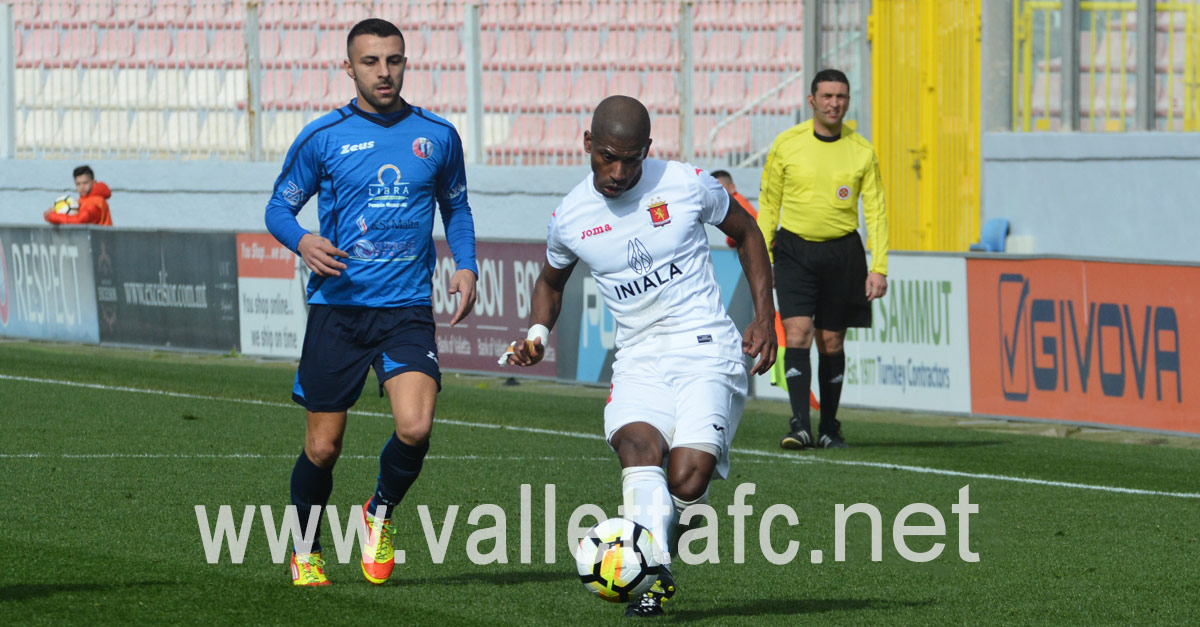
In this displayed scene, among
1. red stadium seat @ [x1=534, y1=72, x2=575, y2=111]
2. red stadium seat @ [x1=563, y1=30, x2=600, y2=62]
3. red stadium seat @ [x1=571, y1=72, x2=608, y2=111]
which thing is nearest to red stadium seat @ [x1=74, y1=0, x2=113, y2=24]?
red stadium seat @ [x1=534, y1=72, x2=575, y2=111]

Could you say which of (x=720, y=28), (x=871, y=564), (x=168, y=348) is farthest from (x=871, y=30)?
(x=871, y=564)

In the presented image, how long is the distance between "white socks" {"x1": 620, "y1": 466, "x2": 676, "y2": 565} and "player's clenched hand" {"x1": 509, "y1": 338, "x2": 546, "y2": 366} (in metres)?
0.55

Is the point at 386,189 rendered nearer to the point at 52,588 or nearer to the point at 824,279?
the point at 52,588

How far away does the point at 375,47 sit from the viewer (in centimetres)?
635

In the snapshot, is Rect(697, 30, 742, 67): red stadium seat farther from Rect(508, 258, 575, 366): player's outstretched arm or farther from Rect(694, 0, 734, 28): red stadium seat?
Rect(508, 258, 575, 366): player's outstretched arm

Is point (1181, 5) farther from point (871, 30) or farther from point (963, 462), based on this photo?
point (963, 462)

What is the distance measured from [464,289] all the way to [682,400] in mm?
1014

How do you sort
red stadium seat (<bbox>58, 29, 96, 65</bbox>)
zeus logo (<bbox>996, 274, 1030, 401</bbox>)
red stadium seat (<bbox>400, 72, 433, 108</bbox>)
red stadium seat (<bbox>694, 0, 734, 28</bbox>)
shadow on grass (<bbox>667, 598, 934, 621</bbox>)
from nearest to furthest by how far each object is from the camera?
1. shadow on grass (<bbox>667, 598, 934, 621</bbox>)
2. zeus logo (<bbox>996, 274, 1030, 401</bbox>)
3. red stadium seat (<bbox>694, 0, 734, 28</bbox>)
4. red stadium seat (<bbox>400, 72, 433, 108</bbox>)
5. red stadium seat (<bbox>58, 29, 96, 65</bbox>)

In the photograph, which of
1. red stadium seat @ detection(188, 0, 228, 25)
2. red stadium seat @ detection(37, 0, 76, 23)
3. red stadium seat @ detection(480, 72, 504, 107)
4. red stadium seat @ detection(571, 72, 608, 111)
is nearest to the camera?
red stadium seat @ detection(571, 72, 608, 111)

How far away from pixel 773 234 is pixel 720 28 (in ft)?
34.6

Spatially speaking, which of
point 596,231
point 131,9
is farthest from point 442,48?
point 596,231

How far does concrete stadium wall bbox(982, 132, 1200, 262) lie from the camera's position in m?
17.0

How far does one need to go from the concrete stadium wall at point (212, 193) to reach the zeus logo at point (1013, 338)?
26.4 ft

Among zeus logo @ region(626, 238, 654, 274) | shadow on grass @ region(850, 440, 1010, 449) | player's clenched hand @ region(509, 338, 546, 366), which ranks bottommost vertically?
shadow on grass @ region(850, 440, 1010, 449)
